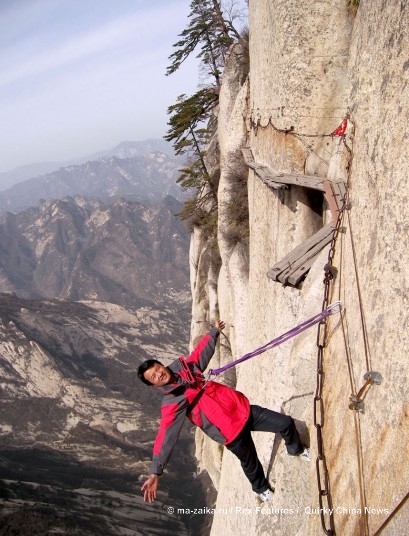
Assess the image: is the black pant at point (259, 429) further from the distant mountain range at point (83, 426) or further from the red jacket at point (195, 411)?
the distant mountain range at point (83, 426)

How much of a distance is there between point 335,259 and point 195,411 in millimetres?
3494

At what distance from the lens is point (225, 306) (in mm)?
22906

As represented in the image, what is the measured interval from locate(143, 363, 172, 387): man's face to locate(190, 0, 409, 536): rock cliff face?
2371 mm

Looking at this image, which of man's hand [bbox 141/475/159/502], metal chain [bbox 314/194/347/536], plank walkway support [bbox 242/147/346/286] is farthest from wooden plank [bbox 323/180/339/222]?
man's hand [bbox 141/475/159/502]

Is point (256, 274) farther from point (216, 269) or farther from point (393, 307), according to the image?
point (216, 269)

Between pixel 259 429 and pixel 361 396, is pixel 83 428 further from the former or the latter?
pixel 361 396

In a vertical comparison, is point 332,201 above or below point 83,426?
above

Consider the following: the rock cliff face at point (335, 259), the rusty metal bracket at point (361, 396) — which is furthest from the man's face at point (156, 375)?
the rusty metal bracket at point (361, 396)

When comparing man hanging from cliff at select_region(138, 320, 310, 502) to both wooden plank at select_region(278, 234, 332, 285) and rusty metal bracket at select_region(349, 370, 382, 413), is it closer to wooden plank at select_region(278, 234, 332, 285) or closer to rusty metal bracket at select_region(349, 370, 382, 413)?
rusty metal bracket at select_region(349, 370, 382, 413)

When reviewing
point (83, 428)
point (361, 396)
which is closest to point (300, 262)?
point (361, 396)

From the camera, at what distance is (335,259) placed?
24.4ft

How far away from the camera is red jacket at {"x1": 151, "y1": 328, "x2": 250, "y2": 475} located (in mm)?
6316

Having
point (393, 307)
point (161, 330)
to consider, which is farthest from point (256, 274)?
point (161, 330)

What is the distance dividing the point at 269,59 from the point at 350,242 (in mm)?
6769
